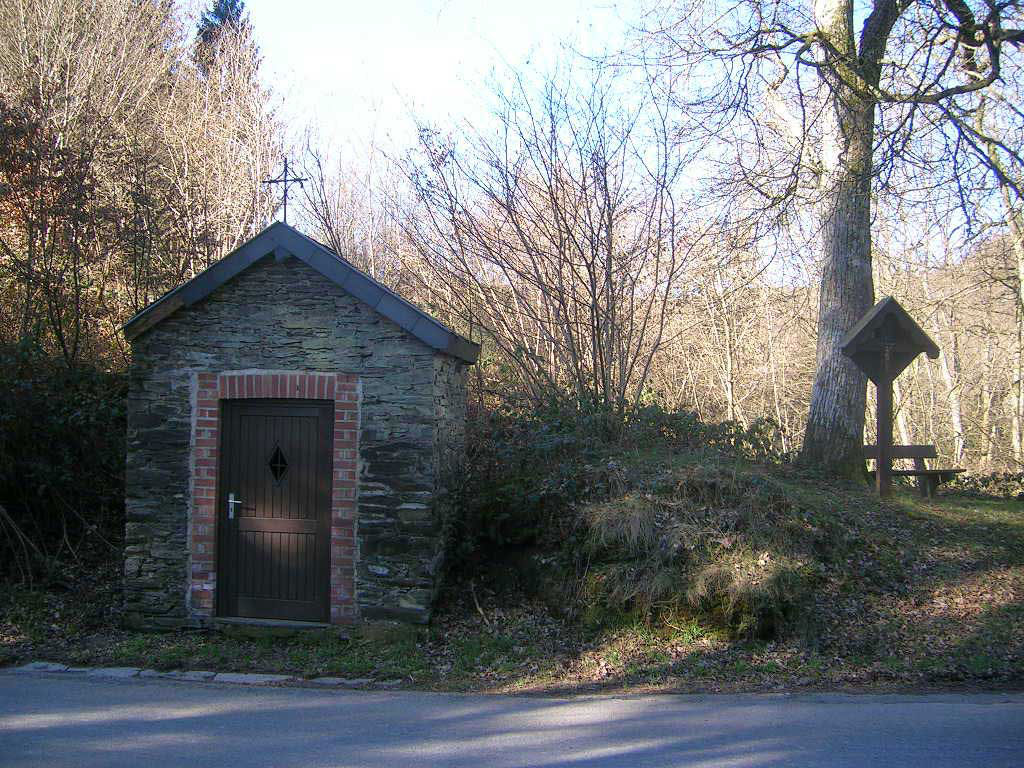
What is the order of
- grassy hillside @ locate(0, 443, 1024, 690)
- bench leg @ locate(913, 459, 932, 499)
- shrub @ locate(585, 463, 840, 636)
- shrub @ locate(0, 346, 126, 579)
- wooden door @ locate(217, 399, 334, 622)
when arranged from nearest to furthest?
grassy hillside @ locate(0, 443, 1024, 690)
shrub @ locate(585, 463, 840, 636)
wooden door @ locate(217, 399, 334, 622)
shrub @ locate(0, 346, 126, 579)
bench leg @ locate(913, 459, 932, 499)

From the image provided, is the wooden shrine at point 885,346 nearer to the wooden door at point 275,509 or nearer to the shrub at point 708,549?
the shrub at point 708,549

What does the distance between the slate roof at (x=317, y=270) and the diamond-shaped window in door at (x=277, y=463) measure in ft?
5.29

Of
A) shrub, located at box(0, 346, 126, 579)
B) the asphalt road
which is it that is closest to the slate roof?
shrub, located at box(0, 346, 126, 579)

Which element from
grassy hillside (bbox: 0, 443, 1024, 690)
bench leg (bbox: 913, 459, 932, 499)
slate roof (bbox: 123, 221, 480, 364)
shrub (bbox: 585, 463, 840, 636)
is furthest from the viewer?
bench leg (bbox: 913, 459, 932, 499)

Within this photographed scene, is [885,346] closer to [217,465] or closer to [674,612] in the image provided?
[674,612]

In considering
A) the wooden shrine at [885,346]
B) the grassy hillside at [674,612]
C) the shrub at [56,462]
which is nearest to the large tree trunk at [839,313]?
the wooden shrine at [885,346]

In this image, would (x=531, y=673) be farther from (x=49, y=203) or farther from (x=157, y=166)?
(x=157, y=166)

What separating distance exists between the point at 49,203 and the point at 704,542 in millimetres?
9712

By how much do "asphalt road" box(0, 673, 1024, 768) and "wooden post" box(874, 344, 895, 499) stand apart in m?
4.13

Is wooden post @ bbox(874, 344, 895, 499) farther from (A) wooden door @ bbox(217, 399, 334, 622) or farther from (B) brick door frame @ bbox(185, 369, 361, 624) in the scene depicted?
(A) wooden door @ bbox(217, 399, 334, 622)

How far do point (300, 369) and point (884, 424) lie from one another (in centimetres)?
673

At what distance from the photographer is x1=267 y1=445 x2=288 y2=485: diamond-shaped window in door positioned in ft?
26.0

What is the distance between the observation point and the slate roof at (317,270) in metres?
7.60

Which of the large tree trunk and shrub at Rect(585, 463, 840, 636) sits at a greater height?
the large tree trunk
